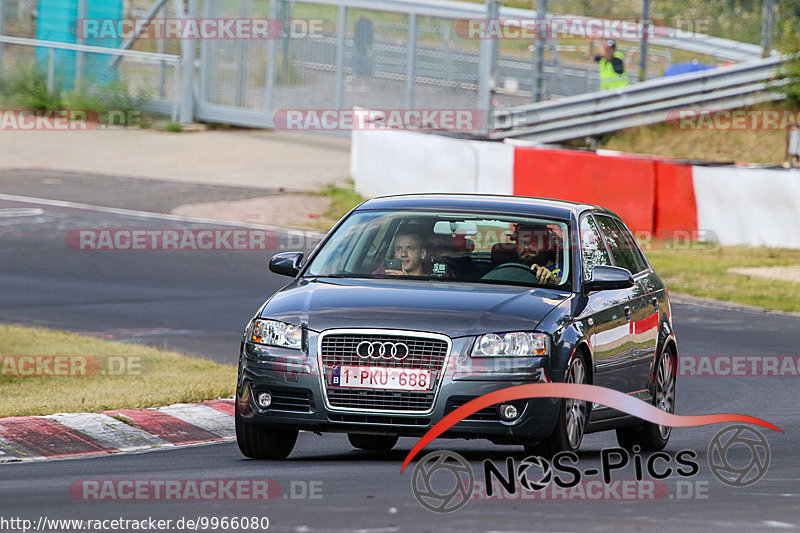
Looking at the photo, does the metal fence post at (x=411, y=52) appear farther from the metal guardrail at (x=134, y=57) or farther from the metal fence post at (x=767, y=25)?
the metal fence post at (x=767, y=25)

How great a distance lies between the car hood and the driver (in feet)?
0.77

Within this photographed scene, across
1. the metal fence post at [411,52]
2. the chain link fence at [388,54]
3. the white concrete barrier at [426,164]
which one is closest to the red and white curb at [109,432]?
the white concrete barrier at [426,164]

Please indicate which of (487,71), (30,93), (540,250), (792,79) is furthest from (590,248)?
(30,93)

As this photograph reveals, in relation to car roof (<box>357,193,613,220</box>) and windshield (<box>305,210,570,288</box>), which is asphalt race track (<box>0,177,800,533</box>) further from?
car roof (<box>357,193,613,220</box>)

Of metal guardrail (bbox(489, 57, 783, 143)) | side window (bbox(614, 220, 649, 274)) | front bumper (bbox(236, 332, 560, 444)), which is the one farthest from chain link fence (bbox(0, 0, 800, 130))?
front bumper (bbox(236, 332, 560, 444))

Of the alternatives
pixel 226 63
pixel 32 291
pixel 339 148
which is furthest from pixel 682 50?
pixel 32 291

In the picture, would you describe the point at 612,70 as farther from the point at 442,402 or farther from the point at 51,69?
the point at 442,402

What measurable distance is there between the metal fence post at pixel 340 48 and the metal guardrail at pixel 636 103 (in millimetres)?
4334

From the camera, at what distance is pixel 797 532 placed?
5.70 meters

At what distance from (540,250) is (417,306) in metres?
1.24

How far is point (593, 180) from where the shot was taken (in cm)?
2078

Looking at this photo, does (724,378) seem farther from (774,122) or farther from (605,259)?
(774,122)

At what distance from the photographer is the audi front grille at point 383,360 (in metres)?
7.33

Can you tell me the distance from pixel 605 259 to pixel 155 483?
131 inches
